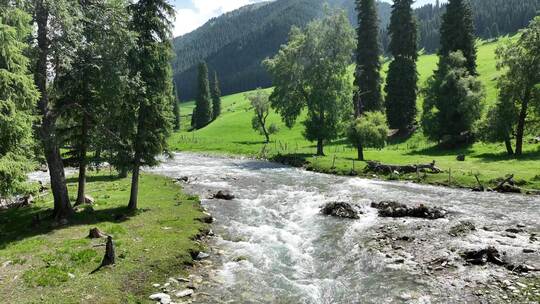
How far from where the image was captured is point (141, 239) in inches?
870

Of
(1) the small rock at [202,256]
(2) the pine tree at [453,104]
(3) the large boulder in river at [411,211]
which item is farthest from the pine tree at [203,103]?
(1) the small rock at [202,256]

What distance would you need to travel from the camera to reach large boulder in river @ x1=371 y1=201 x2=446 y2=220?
91.6ft

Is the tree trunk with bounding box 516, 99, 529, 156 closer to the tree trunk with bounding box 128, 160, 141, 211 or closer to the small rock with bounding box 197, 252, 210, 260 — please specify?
the small rock with bounding box 197, 252, 210, 260

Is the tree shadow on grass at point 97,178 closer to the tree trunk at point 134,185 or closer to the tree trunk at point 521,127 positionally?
the tree trunk at point 134,185

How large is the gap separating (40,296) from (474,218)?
81.5ft

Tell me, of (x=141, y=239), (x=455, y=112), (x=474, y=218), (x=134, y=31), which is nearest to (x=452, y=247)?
(x=474, y=218)

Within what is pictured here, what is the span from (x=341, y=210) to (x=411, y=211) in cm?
474

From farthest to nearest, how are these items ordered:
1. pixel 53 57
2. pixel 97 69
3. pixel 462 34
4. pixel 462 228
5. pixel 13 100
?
pixel 462 34 < pixel 97 69 < pixel 462 228 < pixel 53 57 < pixel 13 100

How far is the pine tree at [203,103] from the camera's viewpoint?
140375mm

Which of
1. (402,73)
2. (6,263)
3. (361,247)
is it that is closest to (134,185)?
(6,263)

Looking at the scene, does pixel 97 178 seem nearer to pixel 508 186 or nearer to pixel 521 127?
pixel 508 186

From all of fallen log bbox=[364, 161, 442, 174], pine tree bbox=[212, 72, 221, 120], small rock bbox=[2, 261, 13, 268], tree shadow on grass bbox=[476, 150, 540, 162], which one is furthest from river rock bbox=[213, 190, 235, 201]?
pine tree bbox=[212, 72, 221, 120]

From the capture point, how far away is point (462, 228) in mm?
24781

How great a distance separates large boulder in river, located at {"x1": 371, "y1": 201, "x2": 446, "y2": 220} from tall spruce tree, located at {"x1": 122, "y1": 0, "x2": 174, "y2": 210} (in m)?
16.2
